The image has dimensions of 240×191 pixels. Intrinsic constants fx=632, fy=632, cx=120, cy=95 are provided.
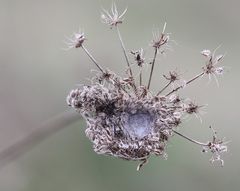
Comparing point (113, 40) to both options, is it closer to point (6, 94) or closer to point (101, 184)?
point (6, 94)

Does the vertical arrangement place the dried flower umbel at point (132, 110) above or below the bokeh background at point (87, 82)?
Answer: below

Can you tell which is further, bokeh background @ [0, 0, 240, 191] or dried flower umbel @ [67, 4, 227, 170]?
bokeh background @ [0, 0, 240, 191]

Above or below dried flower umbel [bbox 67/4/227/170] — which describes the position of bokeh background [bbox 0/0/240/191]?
above

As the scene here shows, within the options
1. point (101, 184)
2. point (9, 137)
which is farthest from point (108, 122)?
point (9, 137)

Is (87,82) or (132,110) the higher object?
(87,82)

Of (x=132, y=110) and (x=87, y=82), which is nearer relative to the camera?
(x=132, y=110)
